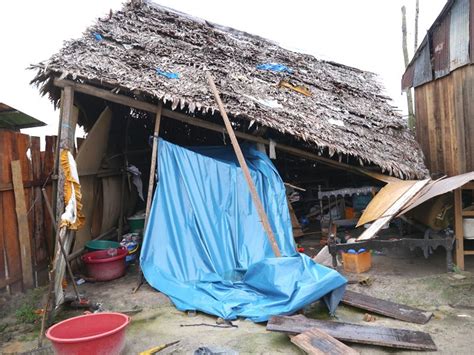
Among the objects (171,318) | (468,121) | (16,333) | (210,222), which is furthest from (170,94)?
(468,121)

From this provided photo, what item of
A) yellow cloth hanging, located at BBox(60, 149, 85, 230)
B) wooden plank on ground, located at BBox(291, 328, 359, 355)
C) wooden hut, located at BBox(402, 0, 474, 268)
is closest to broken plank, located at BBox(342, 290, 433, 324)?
wooden plank on ground, located at BBox(291, 328, 359, 355)

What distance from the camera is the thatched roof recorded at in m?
5.26

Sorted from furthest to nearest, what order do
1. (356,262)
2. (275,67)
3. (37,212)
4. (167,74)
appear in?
(275,67) < (167,74) < (356,262) < (37,212)

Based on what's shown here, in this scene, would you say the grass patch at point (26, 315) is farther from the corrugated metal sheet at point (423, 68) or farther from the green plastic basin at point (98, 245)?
the corrugated metal sheet at point (423, 68)

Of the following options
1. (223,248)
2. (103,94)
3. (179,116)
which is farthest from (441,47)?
(103,94)

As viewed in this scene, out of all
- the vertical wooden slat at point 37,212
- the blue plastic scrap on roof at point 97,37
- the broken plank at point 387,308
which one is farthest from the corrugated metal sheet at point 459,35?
the vertical wooden slat at point 37,212

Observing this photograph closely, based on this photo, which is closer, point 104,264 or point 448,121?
point 104,264

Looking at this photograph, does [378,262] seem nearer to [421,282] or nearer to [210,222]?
[421,282]

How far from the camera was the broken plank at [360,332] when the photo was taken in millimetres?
3293

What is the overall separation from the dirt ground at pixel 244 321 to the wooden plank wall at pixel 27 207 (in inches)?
12.9

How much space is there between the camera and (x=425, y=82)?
7840 mm

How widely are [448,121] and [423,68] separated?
4.61 ft

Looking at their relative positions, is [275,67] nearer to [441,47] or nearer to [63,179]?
[441,47]

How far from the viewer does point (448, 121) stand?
7.19 metres
